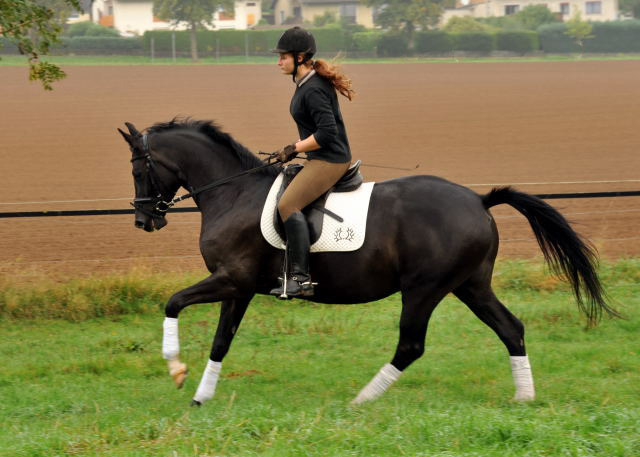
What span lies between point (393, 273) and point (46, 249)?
315 inches

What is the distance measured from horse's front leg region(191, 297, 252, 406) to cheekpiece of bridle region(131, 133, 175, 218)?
98cm

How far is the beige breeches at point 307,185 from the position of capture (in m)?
6.85

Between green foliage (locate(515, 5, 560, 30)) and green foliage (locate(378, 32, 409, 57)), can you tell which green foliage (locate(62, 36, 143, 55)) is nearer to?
green foliage (locate(378, 32, 409, 57))

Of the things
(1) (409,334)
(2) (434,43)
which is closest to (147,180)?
(1) (409,334)

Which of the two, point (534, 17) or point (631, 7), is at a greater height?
point (631, 7)

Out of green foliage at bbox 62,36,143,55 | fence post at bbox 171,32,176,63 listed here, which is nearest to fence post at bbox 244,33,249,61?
fence post at bbox 171,32,176,63

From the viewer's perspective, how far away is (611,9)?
335 ft

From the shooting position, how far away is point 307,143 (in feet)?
22.2

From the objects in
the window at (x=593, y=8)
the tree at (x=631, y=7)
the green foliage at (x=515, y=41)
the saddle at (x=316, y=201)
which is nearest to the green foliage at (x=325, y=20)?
the green foliage at (x=515, y=41)

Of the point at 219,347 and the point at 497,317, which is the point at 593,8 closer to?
the point at 497,317

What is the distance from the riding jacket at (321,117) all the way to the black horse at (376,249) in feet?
1.62

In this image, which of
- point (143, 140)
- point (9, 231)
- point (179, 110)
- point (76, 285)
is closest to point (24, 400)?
point (143, 140)

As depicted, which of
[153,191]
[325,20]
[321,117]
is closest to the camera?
[321,117]

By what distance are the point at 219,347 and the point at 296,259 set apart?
100 centimetres
